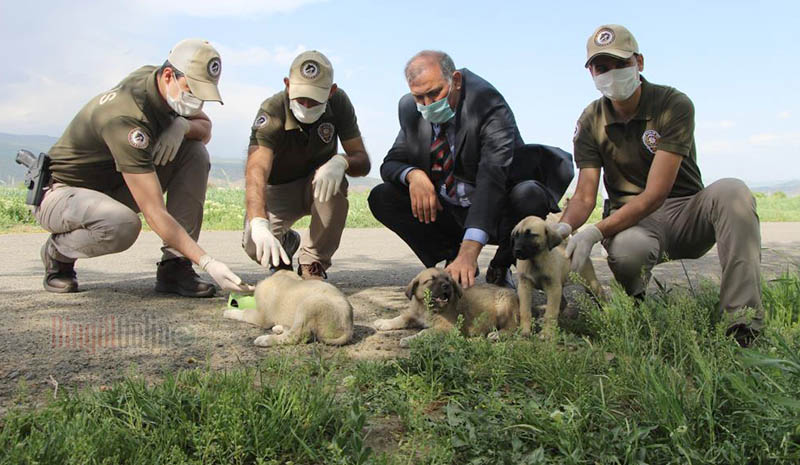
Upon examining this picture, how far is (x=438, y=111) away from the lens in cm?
501

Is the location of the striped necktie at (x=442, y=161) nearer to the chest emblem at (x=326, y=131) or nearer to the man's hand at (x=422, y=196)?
the man's hand at (x=422, y=196)

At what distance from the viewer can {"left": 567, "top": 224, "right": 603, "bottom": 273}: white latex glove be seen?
4480 mm

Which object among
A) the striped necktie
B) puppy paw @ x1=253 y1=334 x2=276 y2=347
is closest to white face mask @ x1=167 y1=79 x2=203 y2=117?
the striped necktie

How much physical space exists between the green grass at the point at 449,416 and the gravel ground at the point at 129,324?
0.45m

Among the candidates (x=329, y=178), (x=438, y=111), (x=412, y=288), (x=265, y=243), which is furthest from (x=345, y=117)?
(x=412, y=288)

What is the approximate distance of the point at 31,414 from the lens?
2578 millimetres

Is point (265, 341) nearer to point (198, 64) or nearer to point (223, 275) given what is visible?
point (223, 275)

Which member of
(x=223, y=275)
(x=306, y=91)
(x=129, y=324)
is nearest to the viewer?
(x=129, y=324)

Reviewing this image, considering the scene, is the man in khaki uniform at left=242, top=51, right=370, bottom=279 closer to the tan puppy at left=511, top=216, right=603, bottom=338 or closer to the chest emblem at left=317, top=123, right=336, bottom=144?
the chest emblem at left=317, top=123, right=336, bottom=144

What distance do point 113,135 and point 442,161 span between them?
101 inches

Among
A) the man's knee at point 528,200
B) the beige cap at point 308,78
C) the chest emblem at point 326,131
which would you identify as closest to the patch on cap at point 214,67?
the beige cap at point 308,78

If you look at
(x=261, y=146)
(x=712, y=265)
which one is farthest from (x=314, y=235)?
(x=712, y=265)

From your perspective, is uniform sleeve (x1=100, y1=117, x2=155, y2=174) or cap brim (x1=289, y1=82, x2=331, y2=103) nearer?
uniform sleeve (x1=100, y1=117, x2=155, y2=174)

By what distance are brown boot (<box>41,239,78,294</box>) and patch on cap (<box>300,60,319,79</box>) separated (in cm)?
261
